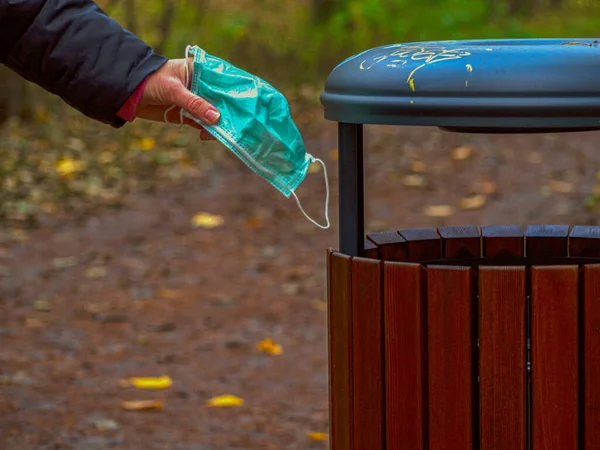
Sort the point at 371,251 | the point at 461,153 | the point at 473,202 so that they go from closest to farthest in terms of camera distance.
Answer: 1. the point at 371,251
2. the point at 473,202
3. the point at 461,153

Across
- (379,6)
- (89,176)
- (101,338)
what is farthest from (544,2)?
(101,338)

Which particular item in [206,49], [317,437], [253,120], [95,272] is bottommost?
[317,437]

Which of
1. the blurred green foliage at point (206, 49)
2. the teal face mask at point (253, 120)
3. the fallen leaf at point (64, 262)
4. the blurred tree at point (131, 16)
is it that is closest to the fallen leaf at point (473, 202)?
the blurred green foliage at point (206, 49)

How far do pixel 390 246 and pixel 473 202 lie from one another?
12.5ft

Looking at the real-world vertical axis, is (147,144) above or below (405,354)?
above

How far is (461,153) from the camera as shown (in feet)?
23.3

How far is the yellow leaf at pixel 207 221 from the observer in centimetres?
592

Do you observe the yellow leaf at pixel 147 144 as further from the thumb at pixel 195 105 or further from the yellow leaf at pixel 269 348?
the thumb at pixel 195 105

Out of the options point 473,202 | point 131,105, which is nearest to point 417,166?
point 473,202

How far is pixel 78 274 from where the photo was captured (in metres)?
5.20

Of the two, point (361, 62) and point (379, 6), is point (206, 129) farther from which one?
point (379, 6)

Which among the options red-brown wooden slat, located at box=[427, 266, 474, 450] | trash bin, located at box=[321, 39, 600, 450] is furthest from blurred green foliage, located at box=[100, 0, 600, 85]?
red-brown wooden slat, located at box=[427, 266, 474, 450]

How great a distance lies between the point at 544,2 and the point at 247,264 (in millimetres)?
8850

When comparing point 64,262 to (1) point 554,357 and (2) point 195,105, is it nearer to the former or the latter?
(2) point 195,105
